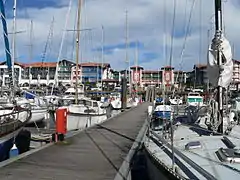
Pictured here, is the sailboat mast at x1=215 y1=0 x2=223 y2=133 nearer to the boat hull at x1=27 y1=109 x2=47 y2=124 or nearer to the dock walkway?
the dock walkway

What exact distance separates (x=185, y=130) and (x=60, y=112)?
186 inches

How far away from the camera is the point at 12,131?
12.6 meters

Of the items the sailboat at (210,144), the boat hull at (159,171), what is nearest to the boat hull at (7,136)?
the sailboat at (210,144)

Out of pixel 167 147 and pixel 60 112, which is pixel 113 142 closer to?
pixel 60 112

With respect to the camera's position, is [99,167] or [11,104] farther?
[11,104]

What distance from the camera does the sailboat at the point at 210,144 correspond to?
16.2 ft

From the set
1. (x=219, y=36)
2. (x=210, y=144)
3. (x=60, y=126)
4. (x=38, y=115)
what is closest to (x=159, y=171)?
(x=210, y=144)

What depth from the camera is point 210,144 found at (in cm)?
627

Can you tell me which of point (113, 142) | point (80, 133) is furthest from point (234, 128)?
point (80, 133)

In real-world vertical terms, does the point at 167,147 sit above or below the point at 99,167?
above

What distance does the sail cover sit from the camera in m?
7.46

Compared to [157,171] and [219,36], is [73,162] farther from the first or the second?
[219,36]

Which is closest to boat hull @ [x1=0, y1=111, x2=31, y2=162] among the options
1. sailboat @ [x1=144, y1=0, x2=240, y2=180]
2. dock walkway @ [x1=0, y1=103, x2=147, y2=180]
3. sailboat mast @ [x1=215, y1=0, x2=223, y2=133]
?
dock walkway @ [x1=0, y1=103, x2=147, y2=180]

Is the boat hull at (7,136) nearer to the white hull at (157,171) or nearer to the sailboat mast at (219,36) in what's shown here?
the white hull at (157,171)
